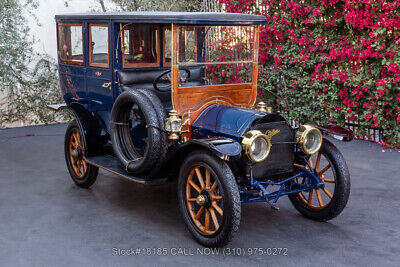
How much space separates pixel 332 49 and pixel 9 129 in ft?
19.8

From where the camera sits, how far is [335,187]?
4445 millimetres

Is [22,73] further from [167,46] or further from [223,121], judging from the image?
[223,121]

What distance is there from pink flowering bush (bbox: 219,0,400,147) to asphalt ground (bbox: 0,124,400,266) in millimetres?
1591

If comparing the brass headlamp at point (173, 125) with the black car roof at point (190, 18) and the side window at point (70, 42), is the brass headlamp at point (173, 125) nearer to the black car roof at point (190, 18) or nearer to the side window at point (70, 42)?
the black car roof at point (190, 18)

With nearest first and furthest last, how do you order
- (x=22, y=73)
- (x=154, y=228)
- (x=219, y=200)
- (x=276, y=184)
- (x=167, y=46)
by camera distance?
(x=219, y=200) → (x=276, y=184) → (x=154, y=228) → (x=167, y=46) → (x=22, y=73)

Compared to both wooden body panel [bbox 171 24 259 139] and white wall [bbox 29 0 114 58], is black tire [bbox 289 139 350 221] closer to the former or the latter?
wooden body panel [bbox 171 24 259 139]

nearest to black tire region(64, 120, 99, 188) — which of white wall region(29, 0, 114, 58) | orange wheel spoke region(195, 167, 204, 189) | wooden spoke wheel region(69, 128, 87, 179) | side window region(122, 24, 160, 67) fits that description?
wooden spoke wheel region(69, 128, 87, 179)

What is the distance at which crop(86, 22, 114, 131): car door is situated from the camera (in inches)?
201

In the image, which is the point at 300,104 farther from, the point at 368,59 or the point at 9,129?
the point at 9,129

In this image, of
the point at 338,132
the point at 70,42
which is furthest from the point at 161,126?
the point at 70,42

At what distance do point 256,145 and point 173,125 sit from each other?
0.78m

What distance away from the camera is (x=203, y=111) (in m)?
4.75

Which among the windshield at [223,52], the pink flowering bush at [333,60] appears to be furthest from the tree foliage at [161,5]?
the windshield at [223,52]

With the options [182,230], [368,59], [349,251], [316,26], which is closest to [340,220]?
[349,251]
